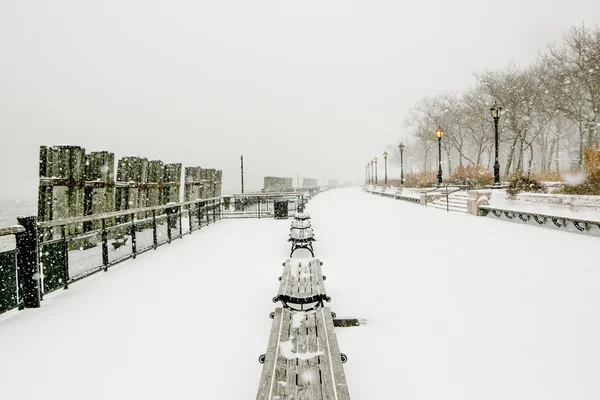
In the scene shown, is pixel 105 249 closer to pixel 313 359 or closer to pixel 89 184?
pixel 89 184

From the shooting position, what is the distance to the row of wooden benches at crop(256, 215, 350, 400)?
253cm

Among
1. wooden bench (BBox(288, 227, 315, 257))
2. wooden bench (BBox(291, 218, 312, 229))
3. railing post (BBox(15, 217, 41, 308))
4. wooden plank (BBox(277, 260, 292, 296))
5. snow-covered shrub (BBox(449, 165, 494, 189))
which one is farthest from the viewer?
snow-covered shrub (BBox(449, 165, 494, 189))

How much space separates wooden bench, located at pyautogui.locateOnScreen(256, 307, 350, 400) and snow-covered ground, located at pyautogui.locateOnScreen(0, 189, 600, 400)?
1.58ft

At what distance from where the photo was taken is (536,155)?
69188 millimetres

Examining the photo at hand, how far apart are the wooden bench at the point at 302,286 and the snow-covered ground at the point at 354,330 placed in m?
0.52

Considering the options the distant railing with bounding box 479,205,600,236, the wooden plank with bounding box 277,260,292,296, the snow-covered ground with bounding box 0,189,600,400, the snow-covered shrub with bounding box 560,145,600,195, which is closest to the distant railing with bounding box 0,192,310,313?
the snow-covered ground with bounding box 0,189,600,400

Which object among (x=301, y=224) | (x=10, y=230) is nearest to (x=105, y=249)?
(x=10, y=230)

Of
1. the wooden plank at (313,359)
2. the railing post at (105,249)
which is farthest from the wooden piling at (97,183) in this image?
the wooden plank at (313,359)

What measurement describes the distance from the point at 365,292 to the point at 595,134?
3435 cm

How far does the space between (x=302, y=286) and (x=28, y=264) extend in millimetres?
4032

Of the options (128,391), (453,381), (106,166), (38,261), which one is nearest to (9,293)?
(38,261)

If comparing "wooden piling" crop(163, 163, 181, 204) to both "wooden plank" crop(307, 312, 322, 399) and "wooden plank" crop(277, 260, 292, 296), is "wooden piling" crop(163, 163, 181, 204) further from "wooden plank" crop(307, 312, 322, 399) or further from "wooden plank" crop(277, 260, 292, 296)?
"wooden plank" crop(307, 312, 322, 399)

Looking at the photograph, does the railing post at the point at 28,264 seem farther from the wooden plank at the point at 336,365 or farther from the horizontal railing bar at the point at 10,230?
the wooden plank at the point at 336,365

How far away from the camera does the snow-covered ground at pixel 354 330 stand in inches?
131
